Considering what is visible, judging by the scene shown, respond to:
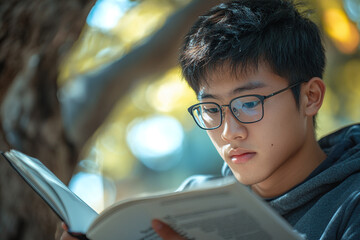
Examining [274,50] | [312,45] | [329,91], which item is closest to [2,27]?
[274,50]

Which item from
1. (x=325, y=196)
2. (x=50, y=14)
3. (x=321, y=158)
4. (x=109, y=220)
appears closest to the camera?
(x=109, y=220)

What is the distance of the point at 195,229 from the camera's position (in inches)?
50.5

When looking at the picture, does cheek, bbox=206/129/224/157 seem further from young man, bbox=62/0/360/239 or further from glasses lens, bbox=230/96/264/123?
glasses lens, bbox=230/96/264/123

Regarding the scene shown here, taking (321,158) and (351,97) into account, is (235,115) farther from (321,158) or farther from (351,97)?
(351,97)

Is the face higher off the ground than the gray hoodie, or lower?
higher

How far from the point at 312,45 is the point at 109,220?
1.17 m

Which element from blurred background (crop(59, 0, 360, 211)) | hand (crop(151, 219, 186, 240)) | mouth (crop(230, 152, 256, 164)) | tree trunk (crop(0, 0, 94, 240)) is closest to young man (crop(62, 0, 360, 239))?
mouth (crop(230, 152, 256, 164))

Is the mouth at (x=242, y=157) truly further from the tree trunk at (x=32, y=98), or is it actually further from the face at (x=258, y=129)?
the tree trunk at (x=32, y=98)

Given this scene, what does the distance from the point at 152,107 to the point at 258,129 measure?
7.27m

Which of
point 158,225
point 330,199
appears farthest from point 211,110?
point 158,225

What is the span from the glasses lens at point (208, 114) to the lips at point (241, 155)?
0.15 meters

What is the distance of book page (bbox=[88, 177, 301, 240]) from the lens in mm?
1133

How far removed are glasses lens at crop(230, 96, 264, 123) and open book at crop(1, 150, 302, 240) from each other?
22.1 inches

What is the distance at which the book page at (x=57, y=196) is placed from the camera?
1.38 m
